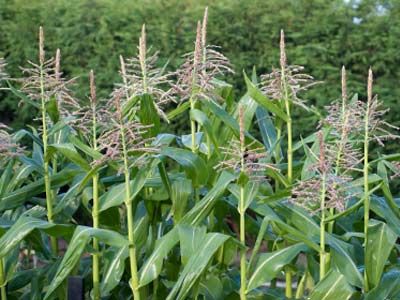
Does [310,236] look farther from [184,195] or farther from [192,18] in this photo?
[192,18]

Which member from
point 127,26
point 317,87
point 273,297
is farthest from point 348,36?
point 273,297

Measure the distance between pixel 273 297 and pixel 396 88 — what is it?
3.77m

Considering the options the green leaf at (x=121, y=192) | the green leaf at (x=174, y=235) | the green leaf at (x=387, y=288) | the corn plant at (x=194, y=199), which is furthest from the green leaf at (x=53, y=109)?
the green leaf at (x=387, y=288)

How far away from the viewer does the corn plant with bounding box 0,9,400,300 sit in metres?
2.12

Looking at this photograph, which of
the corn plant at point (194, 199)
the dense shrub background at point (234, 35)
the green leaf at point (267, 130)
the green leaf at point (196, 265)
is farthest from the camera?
the dense shrub background at point (234, 35)

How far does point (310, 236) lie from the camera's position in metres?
2.21

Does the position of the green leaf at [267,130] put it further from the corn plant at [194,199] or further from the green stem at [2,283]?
the green stem at [2,283]

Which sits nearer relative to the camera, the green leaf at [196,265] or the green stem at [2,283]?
the green leaf at [196,265]

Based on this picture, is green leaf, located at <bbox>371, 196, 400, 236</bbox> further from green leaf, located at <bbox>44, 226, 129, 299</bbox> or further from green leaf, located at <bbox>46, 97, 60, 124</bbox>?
green leaf, located at <bbox>46, 97, 60, 124</bbox>

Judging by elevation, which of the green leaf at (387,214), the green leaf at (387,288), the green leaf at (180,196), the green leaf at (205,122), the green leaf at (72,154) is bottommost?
the green leaf at (387,288)

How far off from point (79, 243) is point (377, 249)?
2.51 ft

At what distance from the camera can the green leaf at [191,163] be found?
2199 mm

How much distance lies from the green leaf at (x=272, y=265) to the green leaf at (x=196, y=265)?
181mm

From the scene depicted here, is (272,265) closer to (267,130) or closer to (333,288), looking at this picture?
(333,288)
